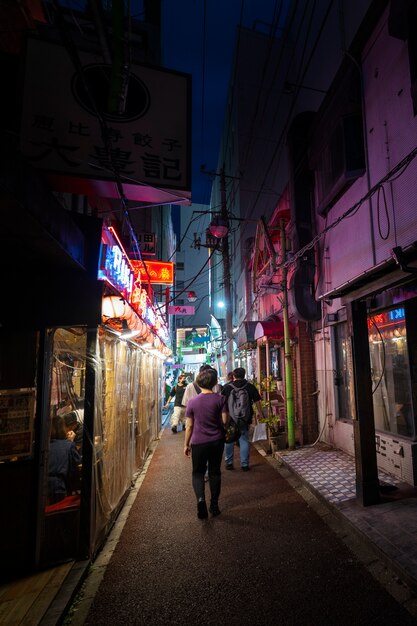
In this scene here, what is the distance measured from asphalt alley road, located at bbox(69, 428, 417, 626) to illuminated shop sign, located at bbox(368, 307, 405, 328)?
436cm

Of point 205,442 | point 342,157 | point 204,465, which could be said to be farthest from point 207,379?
point 342,157

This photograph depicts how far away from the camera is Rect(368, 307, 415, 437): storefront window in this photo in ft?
→ 22.2

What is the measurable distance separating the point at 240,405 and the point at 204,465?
2806 mm

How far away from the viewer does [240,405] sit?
324 inches

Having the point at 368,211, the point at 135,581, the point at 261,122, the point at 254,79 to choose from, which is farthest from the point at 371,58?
the point at 254,79

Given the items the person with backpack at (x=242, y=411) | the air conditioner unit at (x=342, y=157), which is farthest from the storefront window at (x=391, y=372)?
the air conditioner unit at (x=342, y=157)

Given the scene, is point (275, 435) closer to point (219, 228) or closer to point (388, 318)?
point (388, 318)

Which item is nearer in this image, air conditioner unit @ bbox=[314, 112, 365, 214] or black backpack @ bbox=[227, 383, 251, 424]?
air conditioner unit @ bbox=[314, 112, 365, 214]

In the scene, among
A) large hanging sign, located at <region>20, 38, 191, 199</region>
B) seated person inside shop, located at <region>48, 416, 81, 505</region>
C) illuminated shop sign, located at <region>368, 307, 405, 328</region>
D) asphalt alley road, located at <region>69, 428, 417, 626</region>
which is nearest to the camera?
asphalt alley road, located at <region>69, 428, 417, 626</region>

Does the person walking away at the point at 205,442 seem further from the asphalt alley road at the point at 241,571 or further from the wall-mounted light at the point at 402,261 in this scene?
the wall-mounted light at the point at 402,261

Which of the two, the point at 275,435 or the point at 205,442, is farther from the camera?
the point at 275,435

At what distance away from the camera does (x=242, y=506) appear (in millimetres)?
5891

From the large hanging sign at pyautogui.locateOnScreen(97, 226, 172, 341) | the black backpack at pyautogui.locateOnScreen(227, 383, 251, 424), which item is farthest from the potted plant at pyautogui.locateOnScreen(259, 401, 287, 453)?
the large hanging sign at pyautogui.locateOnScreen(97, 226, 172, 341)

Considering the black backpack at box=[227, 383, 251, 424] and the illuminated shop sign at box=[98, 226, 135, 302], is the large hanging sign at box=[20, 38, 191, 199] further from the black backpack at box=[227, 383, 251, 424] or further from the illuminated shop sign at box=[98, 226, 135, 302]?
the black backpack at box=[227, 383, 251, 424]
